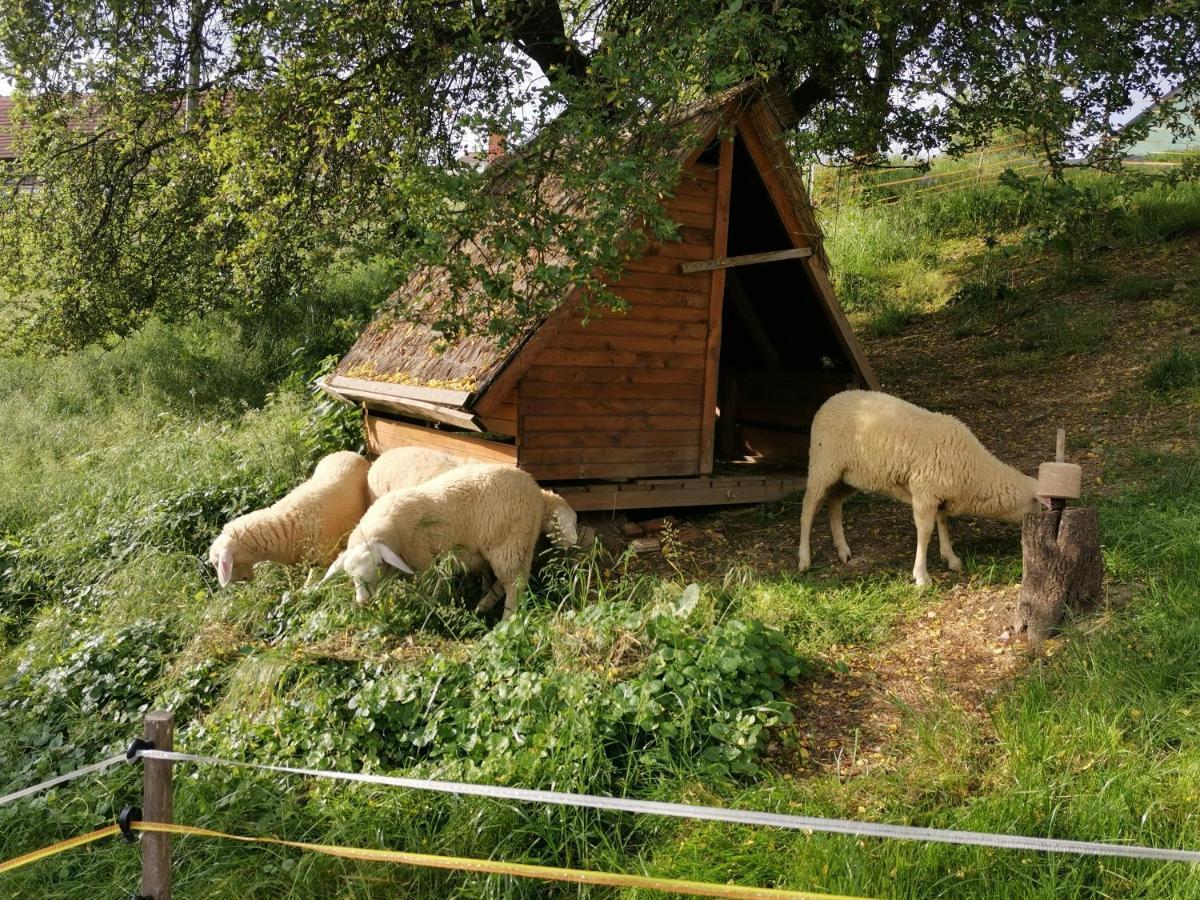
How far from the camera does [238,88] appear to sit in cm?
914

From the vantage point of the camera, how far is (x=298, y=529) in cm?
753

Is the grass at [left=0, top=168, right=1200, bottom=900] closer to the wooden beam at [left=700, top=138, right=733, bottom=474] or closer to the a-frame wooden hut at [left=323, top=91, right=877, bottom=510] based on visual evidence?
the a-frame wooden hut at [left=323, top=91, right=877, bottom=510]

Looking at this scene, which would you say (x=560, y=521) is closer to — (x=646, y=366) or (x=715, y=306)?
(x=646, y=366)

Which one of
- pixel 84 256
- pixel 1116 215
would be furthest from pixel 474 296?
pixel 84 256

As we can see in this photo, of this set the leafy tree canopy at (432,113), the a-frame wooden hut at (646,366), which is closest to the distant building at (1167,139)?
the leafy tree canopy at (432,113)

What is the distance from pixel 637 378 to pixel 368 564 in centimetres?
331

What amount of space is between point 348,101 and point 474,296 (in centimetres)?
447

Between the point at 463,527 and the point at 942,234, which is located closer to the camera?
the point at 463,527

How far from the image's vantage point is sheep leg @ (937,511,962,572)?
6848 mm

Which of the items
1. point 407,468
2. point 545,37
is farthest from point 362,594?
point 545,37

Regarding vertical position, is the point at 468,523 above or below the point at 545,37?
below

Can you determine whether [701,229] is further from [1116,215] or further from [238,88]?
[238,88]

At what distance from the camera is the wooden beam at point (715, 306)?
863 cm

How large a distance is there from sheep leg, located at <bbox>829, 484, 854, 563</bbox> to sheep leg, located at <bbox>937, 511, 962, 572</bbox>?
2.51 feet
